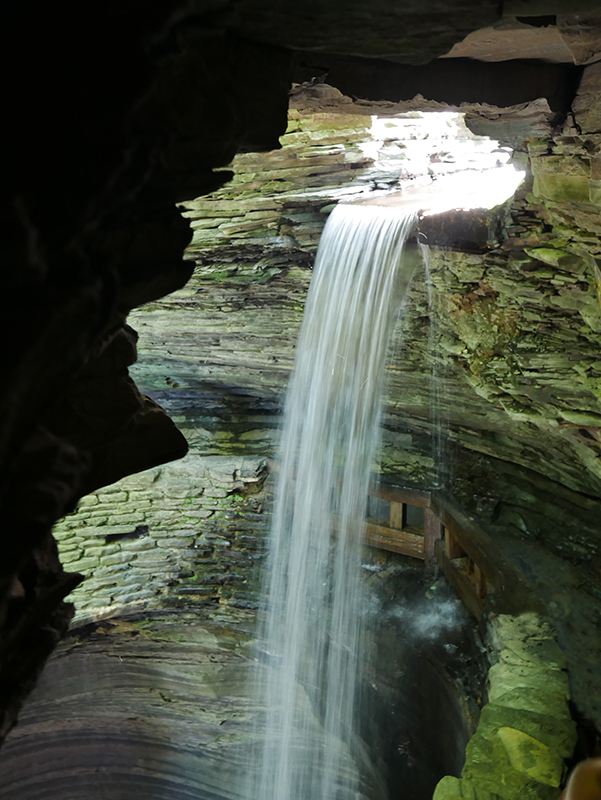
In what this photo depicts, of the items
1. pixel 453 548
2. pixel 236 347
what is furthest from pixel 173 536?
pixel 453 548

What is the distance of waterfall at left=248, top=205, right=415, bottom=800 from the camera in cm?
769

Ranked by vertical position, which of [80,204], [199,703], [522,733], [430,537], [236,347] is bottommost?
[522,733]

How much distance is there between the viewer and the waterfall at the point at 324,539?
7688mm

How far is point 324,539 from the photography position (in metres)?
9.71

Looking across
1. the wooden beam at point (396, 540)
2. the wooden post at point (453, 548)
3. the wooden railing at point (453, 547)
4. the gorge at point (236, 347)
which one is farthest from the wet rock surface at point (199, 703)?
the wooden post at point (453, 548)

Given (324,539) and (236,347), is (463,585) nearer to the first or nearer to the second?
(324,539)

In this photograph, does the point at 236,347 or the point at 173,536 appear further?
the point at 173,536

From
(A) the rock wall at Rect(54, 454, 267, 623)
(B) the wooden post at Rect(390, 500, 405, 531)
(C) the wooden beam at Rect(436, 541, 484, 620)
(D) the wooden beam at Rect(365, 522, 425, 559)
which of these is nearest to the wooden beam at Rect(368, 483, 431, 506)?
(B) the wooden post at Rect(390, 500, 405, 531)

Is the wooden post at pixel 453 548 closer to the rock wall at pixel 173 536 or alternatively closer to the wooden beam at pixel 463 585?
the wooden beam at pixel 463 585

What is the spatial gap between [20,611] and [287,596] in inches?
337

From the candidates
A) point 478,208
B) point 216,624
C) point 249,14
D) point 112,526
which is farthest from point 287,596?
point 249,14

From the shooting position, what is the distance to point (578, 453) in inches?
257

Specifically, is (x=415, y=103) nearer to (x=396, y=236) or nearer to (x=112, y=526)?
(x=396, y=236)

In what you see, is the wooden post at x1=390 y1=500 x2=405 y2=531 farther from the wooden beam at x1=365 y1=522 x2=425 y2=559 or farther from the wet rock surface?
the wet rock surface
